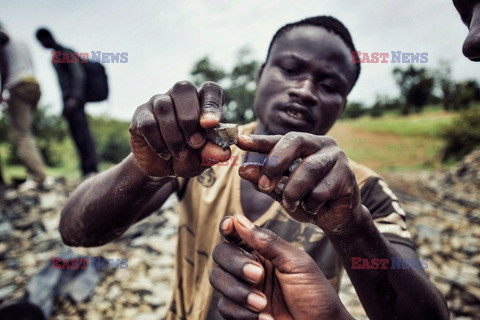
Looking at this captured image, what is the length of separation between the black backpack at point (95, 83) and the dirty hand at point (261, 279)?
461 centimetres

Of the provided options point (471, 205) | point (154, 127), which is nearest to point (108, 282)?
point (154, 127)

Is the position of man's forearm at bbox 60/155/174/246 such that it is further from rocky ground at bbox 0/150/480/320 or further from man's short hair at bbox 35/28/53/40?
man's short hair at bbox 35/28/53/40

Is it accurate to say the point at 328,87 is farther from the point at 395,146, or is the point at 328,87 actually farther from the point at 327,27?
the point at 395,146

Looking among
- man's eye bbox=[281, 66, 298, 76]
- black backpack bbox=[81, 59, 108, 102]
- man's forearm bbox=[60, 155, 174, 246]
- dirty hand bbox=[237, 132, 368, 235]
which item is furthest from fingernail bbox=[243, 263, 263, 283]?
black backpack bbox=[81, 59, 108, 102]

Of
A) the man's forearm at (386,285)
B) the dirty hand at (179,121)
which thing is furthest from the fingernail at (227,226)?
the man's forearm at (386,285)

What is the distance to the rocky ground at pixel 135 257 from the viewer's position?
2.93 meters

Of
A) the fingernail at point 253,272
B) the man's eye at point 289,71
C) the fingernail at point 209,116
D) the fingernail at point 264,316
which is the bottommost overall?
the fingernail at point 264,316

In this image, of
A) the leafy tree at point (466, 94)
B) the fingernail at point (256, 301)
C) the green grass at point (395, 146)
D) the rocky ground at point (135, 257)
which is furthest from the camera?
the leafy tree at point (466, 94)

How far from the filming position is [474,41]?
1029 mm

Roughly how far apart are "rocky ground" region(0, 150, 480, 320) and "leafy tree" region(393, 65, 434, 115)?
49.7 meters

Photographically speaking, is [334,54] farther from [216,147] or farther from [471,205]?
[471,205]

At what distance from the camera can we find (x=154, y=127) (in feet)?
3.09

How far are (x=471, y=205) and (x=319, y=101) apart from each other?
6.91 m

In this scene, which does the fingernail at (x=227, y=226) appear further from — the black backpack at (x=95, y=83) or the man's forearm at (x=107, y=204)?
the black backpack at (x=95, y=83)
